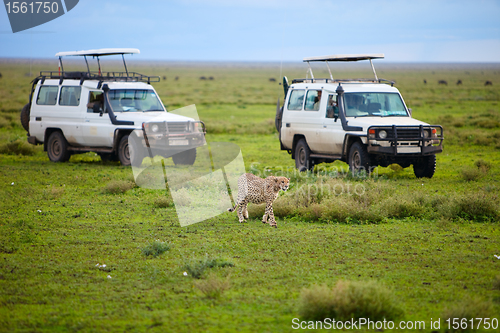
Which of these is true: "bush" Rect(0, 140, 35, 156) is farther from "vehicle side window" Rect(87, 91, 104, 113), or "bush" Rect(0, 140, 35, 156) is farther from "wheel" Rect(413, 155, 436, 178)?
"wheel" Rect(413, 155, 436, 178)

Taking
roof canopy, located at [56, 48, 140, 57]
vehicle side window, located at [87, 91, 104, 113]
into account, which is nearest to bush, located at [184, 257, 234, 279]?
vehicle side window, located at [87, 91, 104, 113]

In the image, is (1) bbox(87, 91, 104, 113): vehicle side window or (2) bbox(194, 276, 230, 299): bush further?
(1) bbox(87, 91, 104, 113): vehicle side window

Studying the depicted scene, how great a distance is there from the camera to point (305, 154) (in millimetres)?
14766

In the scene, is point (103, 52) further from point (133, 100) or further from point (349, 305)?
point (349, 305)

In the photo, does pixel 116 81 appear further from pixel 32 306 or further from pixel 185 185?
pixel 32 306

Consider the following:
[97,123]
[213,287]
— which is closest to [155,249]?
[213,287]

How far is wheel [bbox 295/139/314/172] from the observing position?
14703 mm

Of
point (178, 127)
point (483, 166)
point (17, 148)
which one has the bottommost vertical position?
point (17, 148)

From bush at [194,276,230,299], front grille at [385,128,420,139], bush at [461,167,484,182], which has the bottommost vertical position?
bush at [461,167,484,182]

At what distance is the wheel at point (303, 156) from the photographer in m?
14.7

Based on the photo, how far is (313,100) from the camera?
47.4ft

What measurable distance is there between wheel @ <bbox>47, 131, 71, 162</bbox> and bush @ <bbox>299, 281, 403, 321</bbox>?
44.2 feet

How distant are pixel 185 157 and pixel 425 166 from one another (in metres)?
6.84

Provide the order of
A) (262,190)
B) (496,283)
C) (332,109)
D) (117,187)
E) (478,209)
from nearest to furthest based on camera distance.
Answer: (496,283)
(262,190)
(478,209)
(117,187)
(332,109)
